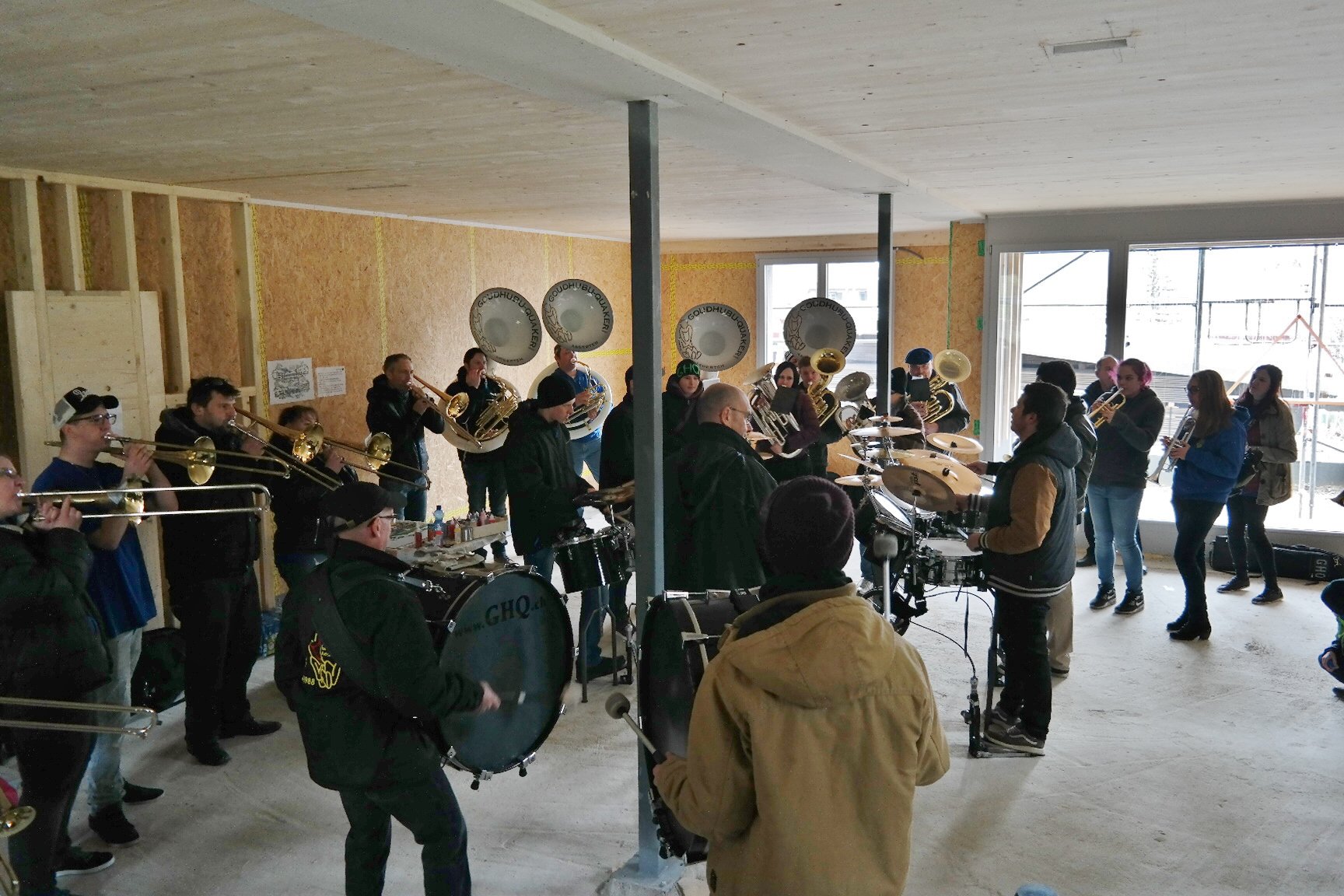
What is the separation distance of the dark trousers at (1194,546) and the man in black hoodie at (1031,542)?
6.47ft

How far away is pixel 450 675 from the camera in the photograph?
277 cm

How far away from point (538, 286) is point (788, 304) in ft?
10.4

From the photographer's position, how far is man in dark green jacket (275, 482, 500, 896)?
2.63 m

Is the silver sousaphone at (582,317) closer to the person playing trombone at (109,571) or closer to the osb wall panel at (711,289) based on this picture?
the osb wall panel at (711,289)

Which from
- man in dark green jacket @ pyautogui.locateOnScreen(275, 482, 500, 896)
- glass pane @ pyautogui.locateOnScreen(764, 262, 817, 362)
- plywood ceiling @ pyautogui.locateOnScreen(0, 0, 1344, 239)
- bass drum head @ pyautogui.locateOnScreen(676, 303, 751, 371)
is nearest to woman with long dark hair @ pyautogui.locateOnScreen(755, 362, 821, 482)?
plywood ceiling @ pyautogui.locateOnScreen(0, 0, 1344, 239)

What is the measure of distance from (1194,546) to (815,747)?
16.0ft

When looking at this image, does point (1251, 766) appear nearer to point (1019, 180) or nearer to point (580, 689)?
point (580, 689)

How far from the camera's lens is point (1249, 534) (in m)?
6.80

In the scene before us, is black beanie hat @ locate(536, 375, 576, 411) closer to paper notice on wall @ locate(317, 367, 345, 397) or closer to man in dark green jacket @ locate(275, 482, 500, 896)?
man in dark green jacket @ locate(275, 482, 500, 896)

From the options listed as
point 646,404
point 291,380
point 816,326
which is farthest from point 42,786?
point 816,326

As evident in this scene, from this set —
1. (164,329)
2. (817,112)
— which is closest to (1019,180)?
(817,112)

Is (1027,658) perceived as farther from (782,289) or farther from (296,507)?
(782,289)

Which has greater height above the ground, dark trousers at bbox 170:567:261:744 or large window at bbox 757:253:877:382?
large window at bbox 757:253:877:382

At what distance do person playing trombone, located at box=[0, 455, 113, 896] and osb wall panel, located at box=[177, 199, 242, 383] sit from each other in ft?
11.1
